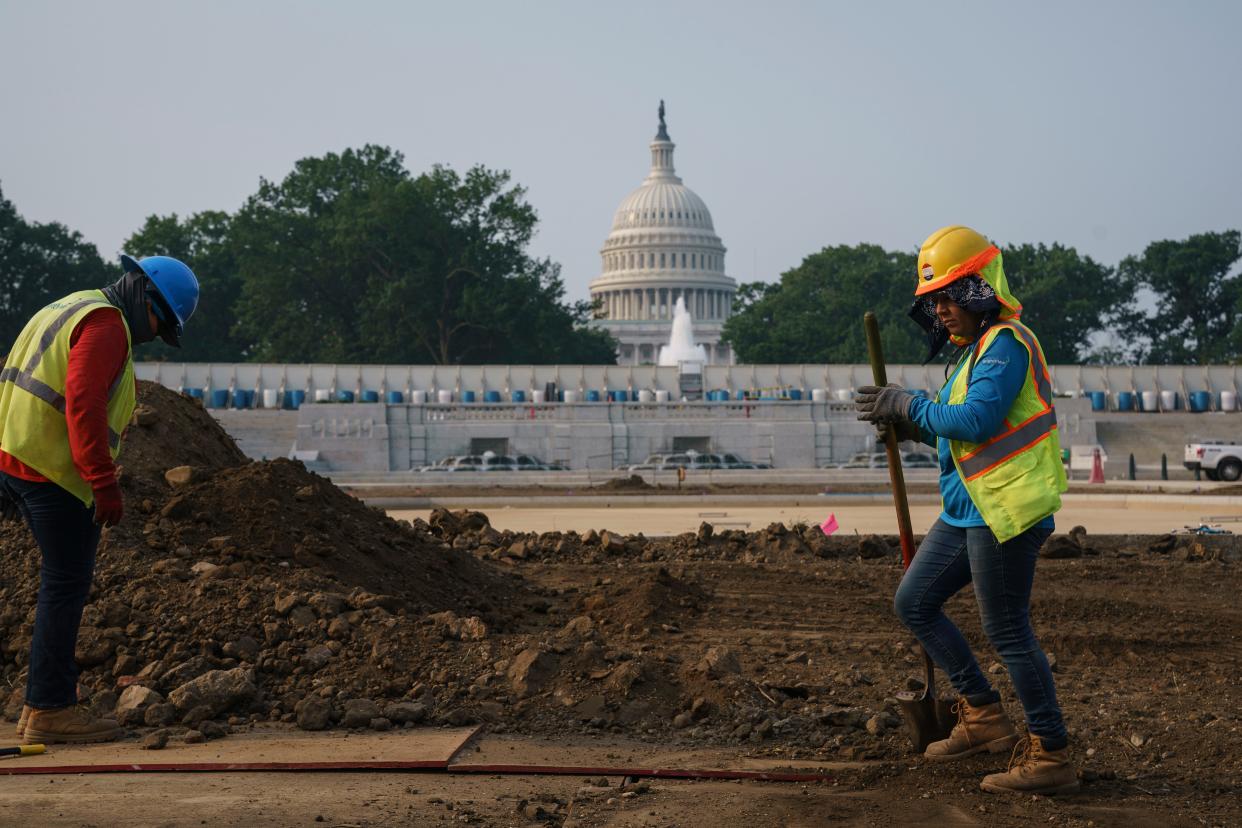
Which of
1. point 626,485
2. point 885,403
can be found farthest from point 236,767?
point 626,485

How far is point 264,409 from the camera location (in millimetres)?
45281

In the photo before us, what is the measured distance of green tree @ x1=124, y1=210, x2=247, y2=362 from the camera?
68.8 meters

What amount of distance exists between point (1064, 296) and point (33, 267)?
4910cm

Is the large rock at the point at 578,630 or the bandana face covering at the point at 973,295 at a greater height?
the bandana face covering at the point at 973,295

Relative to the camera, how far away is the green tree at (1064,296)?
72750 mm

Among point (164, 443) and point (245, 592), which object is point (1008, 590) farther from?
point (164, 443)

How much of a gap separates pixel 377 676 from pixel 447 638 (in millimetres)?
494

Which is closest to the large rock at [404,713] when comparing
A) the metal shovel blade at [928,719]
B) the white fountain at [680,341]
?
the metal shovel blade at [928,719]

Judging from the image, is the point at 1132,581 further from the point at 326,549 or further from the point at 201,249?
the point at 201,249

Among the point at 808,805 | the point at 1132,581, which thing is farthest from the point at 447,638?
the point at 1132,581

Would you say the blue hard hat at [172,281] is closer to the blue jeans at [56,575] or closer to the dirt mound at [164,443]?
the blue jeans at [56,575]

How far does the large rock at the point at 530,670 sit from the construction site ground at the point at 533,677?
12 mm

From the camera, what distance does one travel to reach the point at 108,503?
5152 millimetres

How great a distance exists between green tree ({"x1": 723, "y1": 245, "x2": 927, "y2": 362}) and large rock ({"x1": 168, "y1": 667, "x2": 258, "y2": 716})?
Result: 69.8m
